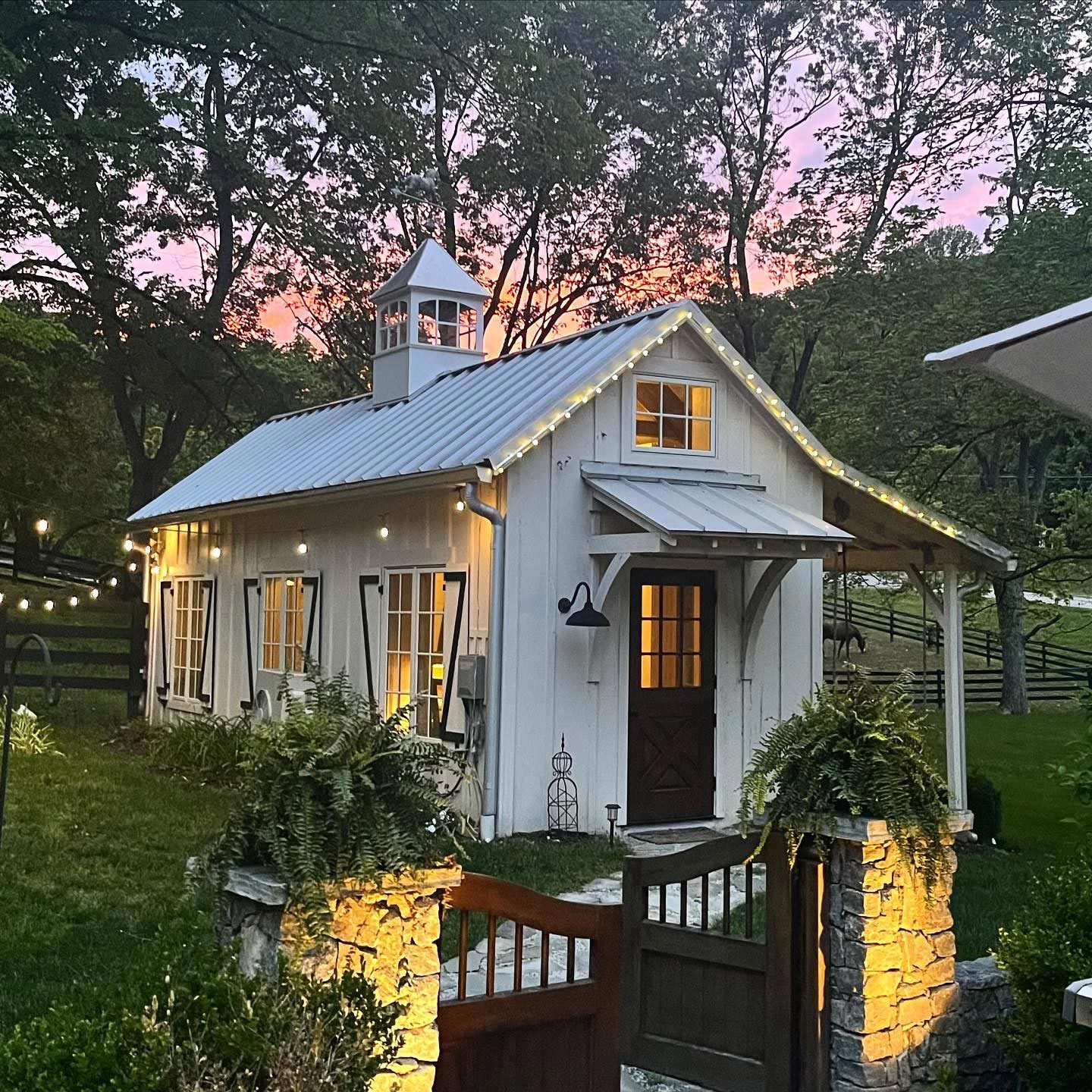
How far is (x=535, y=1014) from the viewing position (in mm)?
4500

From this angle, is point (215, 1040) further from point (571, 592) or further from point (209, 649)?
point (209, 649)

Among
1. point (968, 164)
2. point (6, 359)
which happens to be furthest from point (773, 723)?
point (968, 164)

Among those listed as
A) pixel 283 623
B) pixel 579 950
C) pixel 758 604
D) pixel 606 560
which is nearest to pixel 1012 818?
pixel 758 604

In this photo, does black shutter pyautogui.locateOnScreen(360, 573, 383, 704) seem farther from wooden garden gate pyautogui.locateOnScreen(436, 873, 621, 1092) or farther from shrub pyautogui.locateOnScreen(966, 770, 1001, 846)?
wooden garden gate pyautogui.locateOnScreen(436, 873, 621, 1092)

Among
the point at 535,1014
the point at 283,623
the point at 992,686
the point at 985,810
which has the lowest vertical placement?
the point at 985,810

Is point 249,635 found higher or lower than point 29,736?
higher

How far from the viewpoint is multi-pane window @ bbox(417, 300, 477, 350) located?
1528 centimetres

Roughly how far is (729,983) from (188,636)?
12603mm

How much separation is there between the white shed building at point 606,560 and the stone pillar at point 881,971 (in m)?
4.68

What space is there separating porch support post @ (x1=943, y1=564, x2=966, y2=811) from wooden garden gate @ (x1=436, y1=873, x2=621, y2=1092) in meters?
6.04

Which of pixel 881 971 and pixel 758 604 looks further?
pixel 758 604

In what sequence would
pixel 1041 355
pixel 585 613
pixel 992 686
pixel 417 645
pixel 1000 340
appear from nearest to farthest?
pixel 1000 340
pixel 1041 355
pixel 585 613
pixel 417 645
pixel 992 686

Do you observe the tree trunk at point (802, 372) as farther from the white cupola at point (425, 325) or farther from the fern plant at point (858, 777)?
the fern plant at point (858, 777)

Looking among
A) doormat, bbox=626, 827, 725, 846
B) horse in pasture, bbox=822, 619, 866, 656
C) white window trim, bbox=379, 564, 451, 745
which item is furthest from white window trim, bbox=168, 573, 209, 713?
horse in pasture, bbox=822, 619, 866, 656
